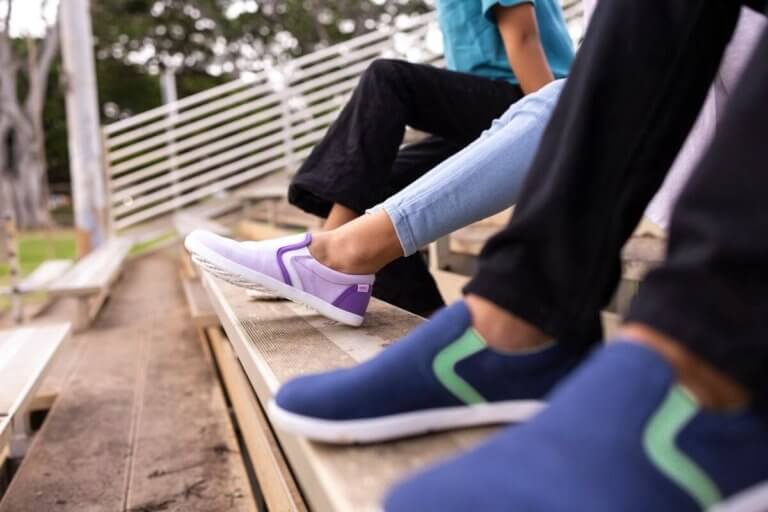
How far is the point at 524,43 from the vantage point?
3.90 ft

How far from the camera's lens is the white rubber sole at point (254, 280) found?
956 mm

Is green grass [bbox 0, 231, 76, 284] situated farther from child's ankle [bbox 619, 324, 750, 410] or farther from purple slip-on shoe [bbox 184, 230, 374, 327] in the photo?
child's ankle [bbox 619, 324, 750, 410]

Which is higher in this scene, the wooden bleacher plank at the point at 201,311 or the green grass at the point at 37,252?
the wooden bleacher plank at the point at 201,311

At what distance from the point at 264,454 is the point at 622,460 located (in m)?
0.79

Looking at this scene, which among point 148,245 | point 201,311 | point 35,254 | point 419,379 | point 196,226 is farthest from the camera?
point 35,254

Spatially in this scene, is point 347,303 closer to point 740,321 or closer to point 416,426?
point 416,426

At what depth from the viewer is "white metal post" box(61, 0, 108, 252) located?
18.3ft

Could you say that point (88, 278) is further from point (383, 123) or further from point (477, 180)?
point (477, 180)

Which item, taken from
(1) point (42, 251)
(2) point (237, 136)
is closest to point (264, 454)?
(2) point (237, 136)

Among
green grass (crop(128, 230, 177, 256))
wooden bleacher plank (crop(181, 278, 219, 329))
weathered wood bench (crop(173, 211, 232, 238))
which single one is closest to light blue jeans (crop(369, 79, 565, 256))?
wooden bleacher plank (crop(181, 278, 219, 329))

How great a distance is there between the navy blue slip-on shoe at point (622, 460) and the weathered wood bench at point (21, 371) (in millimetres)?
821

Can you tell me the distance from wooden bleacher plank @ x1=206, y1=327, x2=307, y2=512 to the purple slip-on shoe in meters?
0.24

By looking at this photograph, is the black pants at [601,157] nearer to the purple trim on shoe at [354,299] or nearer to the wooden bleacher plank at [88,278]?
the purple trim on shoe at [354,299]

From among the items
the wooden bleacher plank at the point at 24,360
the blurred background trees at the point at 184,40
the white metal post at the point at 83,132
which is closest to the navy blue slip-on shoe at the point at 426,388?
the wooden bleacher plank at the point at 24,360
